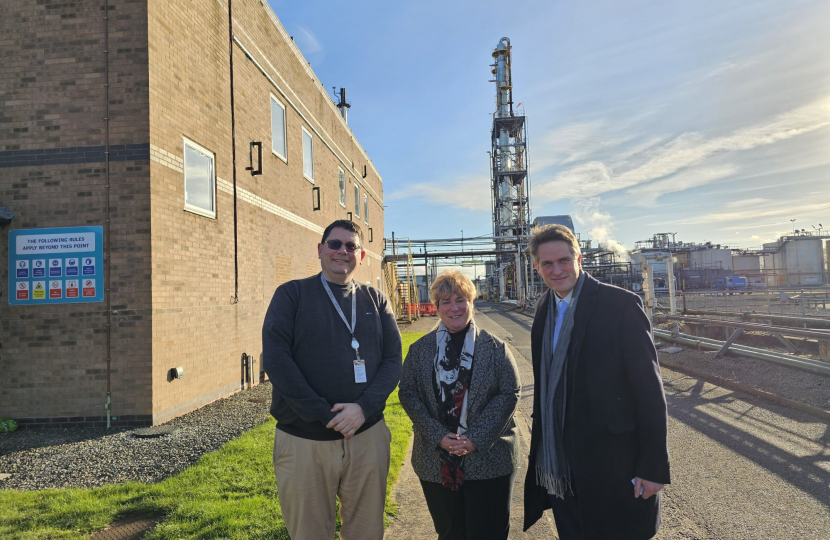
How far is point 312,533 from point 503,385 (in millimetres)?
1314

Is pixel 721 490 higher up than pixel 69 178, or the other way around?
pixel 69 178

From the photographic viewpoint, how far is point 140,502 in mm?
3867

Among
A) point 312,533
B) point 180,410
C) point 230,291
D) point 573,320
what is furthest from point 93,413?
point 573,320

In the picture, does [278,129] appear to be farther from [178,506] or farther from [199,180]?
[178,506]

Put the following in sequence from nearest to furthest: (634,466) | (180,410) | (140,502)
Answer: (634,466) → (140,502) → (180,410)

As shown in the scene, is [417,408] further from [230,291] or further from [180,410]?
[230,291]

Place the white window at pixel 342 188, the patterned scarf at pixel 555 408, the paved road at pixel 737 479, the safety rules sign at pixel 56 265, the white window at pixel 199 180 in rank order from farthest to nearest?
the white window at pixel 342 188 < the white window at pixel 199 180 < the safety rules sign at pixel 56 265 < the paved road at pixel 737 479 < the patterned scarf at pixel 555 408

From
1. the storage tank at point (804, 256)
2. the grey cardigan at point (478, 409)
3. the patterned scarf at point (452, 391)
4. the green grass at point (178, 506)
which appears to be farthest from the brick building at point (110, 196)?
the storage tank at point (804, 256)

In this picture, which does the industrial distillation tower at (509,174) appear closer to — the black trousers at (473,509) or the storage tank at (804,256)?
the storage tank at (804,256)

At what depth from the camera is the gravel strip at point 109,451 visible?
4.64m

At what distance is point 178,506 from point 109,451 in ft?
7.74

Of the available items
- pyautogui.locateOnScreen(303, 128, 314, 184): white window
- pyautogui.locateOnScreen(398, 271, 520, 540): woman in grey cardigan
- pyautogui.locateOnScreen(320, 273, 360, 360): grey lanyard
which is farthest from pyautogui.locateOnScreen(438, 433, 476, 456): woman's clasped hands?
pyautogui.locateOnScreen(303, 128, 314, 184): white window

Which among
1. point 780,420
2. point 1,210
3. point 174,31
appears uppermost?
point 174,31

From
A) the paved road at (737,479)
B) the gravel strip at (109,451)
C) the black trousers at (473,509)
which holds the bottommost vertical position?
the paved road at (737,479)
